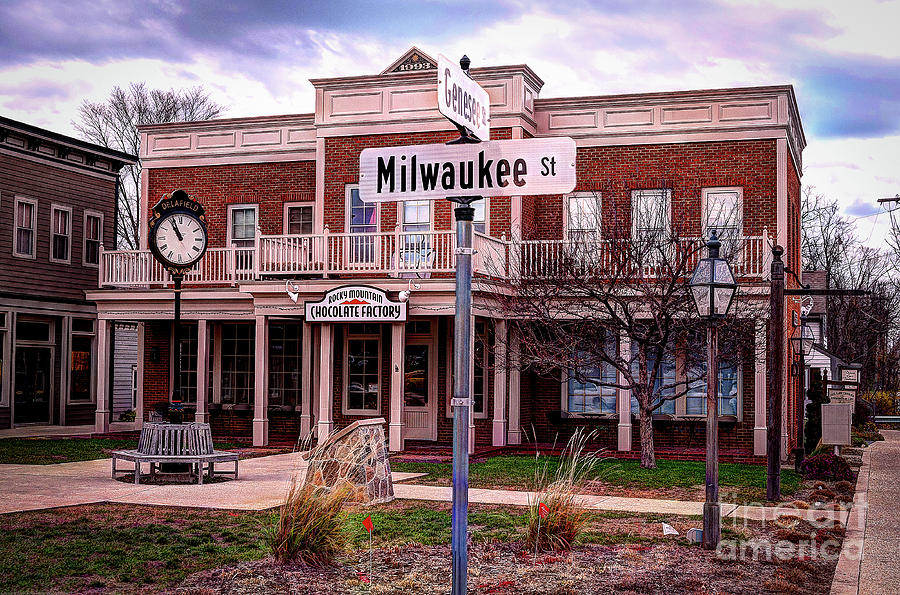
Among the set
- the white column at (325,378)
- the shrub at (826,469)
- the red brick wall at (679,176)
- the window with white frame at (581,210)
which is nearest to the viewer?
the shrub at (826,469)

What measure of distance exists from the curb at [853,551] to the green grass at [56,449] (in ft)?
40.8

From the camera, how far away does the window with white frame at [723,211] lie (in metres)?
20.4

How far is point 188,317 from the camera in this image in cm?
2342

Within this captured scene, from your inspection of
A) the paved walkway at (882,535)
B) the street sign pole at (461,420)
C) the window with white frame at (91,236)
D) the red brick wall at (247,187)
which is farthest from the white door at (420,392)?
the street sign pole at (461,420)

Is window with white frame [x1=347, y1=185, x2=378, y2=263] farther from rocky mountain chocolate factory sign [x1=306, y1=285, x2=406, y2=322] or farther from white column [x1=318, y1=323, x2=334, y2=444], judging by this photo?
white column [x1=318, y1=323, x2=334, y2=444]

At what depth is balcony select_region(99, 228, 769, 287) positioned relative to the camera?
66.3ft

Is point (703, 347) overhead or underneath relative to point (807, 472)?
overhead

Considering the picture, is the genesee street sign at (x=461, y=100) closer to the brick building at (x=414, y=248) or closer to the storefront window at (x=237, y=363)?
the brick building at (x=414, y=248)

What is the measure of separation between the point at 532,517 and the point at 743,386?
13.4 meters

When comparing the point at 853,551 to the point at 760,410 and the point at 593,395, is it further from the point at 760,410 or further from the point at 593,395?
the point at 593,395

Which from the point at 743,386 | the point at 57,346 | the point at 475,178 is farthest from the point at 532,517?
the point at 57,346

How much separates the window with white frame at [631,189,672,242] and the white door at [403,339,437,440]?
5.55 m

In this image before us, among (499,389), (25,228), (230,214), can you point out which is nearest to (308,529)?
(499,389)

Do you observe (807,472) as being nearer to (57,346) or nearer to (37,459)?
(37,459)
